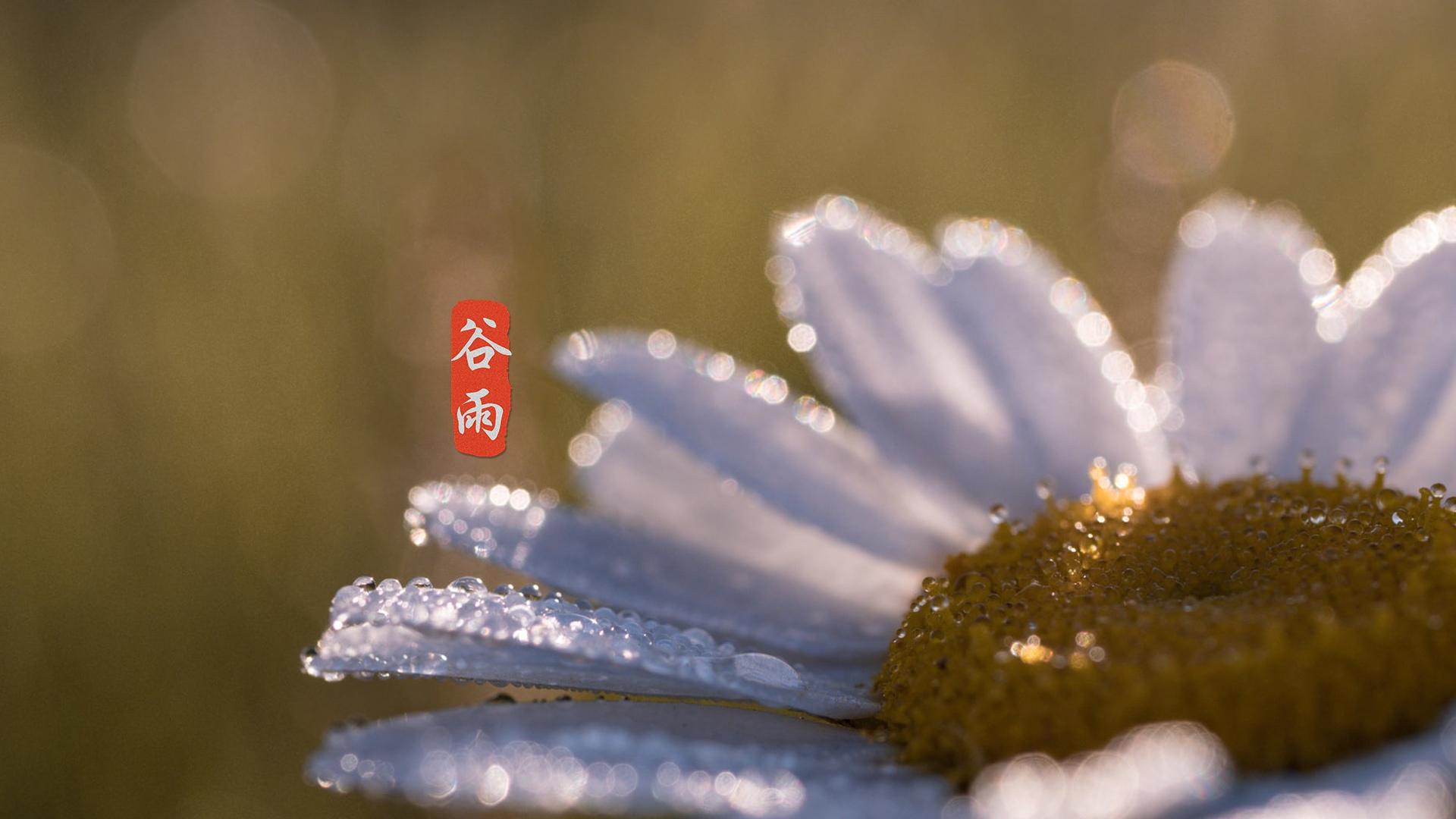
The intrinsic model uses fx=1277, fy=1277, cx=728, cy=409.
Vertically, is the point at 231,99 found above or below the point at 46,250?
above

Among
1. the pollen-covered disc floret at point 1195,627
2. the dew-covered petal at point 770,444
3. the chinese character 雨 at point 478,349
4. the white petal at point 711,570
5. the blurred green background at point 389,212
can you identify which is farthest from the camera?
the chinese character 雨 at point 478,349

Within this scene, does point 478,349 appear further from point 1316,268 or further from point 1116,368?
point 1316,268

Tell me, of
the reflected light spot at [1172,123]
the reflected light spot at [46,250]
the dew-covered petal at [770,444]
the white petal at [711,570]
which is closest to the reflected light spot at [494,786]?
the white petal at [711,570]

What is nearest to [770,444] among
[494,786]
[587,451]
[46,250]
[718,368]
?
[718,368]

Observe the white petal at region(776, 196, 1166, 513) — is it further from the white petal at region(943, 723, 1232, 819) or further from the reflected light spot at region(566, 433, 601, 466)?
the white petal at region(943, 723, 1232, 819)

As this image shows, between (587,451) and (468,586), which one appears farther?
(587,451)

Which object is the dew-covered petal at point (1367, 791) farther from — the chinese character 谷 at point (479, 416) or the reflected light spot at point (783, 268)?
the chinese character 谷 at point (479, 416)

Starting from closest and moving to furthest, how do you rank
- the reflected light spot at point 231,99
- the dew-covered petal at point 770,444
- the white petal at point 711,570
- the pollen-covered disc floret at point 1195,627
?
the pollen-covered disc floret at point 1195,627
the white petal at point 711,570
the dew-covered petal at point 770,444
the reflected light spot at point 231,99
